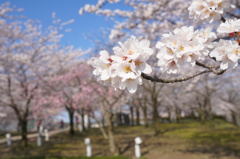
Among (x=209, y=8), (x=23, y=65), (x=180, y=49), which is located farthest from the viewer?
(x=23, y=65)

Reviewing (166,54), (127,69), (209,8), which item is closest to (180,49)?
(166,54)

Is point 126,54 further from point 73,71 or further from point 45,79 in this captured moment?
point 73,71

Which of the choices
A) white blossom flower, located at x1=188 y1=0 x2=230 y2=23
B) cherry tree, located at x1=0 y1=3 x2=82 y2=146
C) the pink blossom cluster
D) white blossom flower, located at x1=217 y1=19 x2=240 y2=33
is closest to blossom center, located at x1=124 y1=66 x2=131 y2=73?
the pink blossom cluster

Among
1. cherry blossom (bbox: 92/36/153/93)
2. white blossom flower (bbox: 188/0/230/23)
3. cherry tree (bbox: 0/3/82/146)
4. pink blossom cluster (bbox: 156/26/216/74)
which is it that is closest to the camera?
cherry blossom (bbox: 92/36/153/93)

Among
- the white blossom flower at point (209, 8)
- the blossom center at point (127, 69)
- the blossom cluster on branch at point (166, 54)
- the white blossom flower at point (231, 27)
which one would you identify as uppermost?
the white blossom flower at point (209, 8)

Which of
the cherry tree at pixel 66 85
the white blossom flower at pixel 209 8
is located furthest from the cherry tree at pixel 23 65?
the white blossom flower at pixel 209 8

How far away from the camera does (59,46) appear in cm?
1984

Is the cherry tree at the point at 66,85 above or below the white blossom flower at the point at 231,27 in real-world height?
above

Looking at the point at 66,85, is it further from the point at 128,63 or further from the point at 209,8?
the point at 128,63

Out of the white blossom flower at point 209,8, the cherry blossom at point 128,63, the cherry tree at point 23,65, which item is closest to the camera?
the cherry blossom at point 128,63

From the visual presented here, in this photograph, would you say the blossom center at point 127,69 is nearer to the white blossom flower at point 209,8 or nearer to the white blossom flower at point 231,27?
the white blossom flower at point 231,27

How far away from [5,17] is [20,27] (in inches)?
106

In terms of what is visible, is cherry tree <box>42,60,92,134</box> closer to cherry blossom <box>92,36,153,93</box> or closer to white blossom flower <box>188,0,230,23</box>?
white blossom flower <box>188,0,230,23</box>

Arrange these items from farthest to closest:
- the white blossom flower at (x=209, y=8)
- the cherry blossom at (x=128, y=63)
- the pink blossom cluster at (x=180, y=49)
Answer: the white blossom flower at (x=209, y=8)
the pink blossom cluster at (x=180, y=49)
the cherry blossom at (x=128, y=63)
